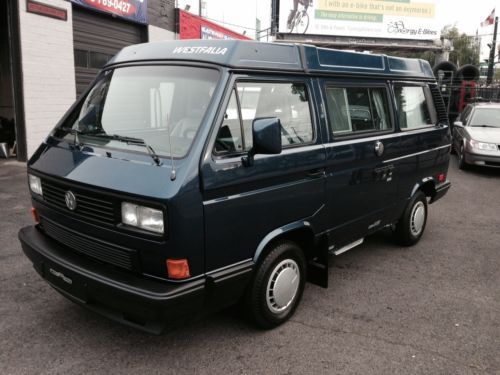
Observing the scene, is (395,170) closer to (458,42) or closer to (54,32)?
(54,32)

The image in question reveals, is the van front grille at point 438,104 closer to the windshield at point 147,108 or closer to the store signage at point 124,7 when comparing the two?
the windshield at point 147,108

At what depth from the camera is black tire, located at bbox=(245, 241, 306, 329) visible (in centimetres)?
336

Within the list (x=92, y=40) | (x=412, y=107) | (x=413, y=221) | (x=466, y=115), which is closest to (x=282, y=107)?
(x=412, y=107)

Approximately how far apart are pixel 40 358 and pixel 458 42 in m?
62.3

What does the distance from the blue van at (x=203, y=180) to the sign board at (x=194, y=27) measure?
427 inches

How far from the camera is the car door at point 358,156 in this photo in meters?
3.95

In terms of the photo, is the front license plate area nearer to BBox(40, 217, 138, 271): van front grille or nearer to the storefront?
BBox(40, 217, 138, 271): van front grille

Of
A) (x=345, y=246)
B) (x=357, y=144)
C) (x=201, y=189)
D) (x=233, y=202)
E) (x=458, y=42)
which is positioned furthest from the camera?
(x=458, y=42)

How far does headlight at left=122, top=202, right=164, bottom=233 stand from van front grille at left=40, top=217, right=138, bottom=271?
0.19 meters

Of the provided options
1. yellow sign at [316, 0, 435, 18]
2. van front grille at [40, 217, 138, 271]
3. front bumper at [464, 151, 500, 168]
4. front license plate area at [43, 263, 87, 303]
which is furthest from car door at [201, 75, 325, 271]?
yellow sign at [316, 0, 435, 18]

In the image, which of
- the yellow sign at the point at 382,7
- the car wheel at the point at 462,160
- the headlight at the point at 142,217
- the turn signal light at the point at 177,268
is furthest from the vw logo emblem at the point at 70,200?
the yellow sign at the point at 382,7

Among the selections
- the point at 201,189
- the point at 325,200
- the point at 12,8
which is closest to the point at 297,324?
the point at 325,200

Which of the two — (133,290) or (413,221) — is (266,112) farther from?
(413,221)

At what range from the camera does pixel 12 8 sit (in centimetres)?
883
